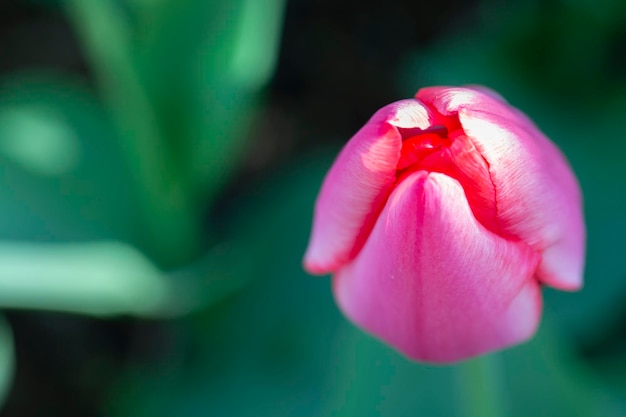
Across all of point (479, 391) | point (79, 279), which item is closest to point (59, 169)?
point (79, 279)

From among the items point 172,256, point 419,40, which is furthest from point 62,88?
point 419,40

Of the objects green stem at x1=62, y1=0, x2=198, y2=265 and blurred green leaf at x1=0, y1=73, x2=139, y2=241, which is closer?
green stem at x1=62, y1=0, x2=198, y2=265

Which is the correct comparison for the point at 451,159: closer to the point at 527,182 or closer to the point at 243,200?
the point at 527,182

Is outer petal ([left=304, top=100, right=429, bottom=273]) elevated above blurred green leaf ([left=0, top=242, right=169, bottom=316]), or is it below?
above

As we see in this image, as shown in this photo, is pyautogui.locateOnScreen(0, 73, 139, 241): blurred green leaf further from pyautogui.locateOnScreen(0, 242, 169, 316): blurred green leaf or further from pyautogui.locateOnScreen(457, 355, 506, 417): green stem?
pyautogui.locateOnScreen(457, 355, 506, 417): green stem

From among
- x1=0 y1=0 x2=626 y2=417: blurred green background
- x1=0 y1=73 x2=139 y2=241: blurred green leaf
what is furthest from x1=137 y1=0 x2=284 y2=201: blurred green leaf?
x1=0 y1=73 x2=139 y2=241: blurred green leaf

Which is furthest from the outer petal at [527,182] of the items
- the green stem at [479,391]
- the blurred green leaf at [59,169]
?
the blurred green leaf at [59,169]

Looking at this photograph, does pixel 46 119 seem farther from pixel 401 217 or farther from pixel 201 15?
pixel 401 217
